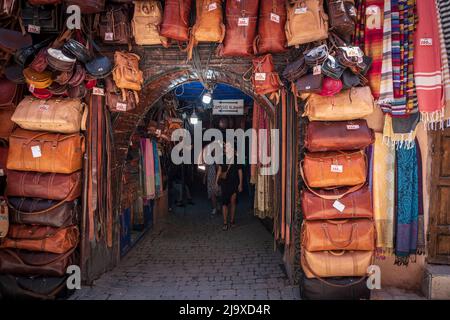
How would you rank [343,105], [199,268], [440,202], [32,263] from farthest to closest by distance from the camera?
[199,268] → [440,202] → [32,263] → [343,105]

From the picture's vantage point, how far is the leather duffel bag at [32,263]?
372 centimetres

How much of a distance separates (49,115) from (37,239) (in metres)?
1.57

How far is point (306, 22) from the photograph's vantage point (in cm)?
354

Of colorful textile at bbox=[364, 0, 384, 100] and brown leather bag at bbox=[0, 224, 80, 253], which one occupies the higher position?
colorful textile at bbox=[364, 0, 384, 100]

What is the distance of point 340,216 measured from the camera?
3.64 m

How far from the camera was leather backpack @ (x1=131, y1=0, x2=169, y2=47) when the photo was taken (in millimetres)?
3803

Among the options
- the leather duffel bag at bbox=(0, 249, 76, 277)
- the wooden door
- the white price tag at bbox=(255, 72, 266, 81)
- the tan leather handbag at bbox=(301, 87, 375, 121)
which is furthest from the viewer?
the wooden door

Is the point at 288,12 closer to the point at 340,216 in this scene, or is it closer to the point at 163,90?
the point at 163,90

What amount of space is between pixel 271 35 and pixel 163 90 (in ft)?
6.16

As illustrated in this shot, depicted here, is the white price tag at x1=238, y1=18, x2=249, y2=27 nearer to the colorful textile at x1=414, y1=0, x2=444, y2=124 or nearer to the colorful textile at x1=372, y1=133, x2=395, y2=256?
the colorful textile at x1=414, y1=0, x2=444, y2=124

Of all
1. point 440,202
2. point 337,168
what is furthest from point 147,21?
point 440,202

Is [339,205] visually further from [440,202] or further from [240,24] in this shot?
[240,24]

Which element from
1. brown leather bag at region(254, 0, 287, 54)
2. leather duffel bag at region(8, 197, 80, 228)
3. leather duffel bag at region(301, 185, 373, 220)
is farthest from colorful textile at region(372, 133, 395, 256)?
leather duffel bag at region(8, 197, 80, 228)

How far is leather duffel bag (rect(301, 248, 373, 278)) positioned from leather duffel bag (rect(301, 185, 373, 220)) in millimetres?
457
